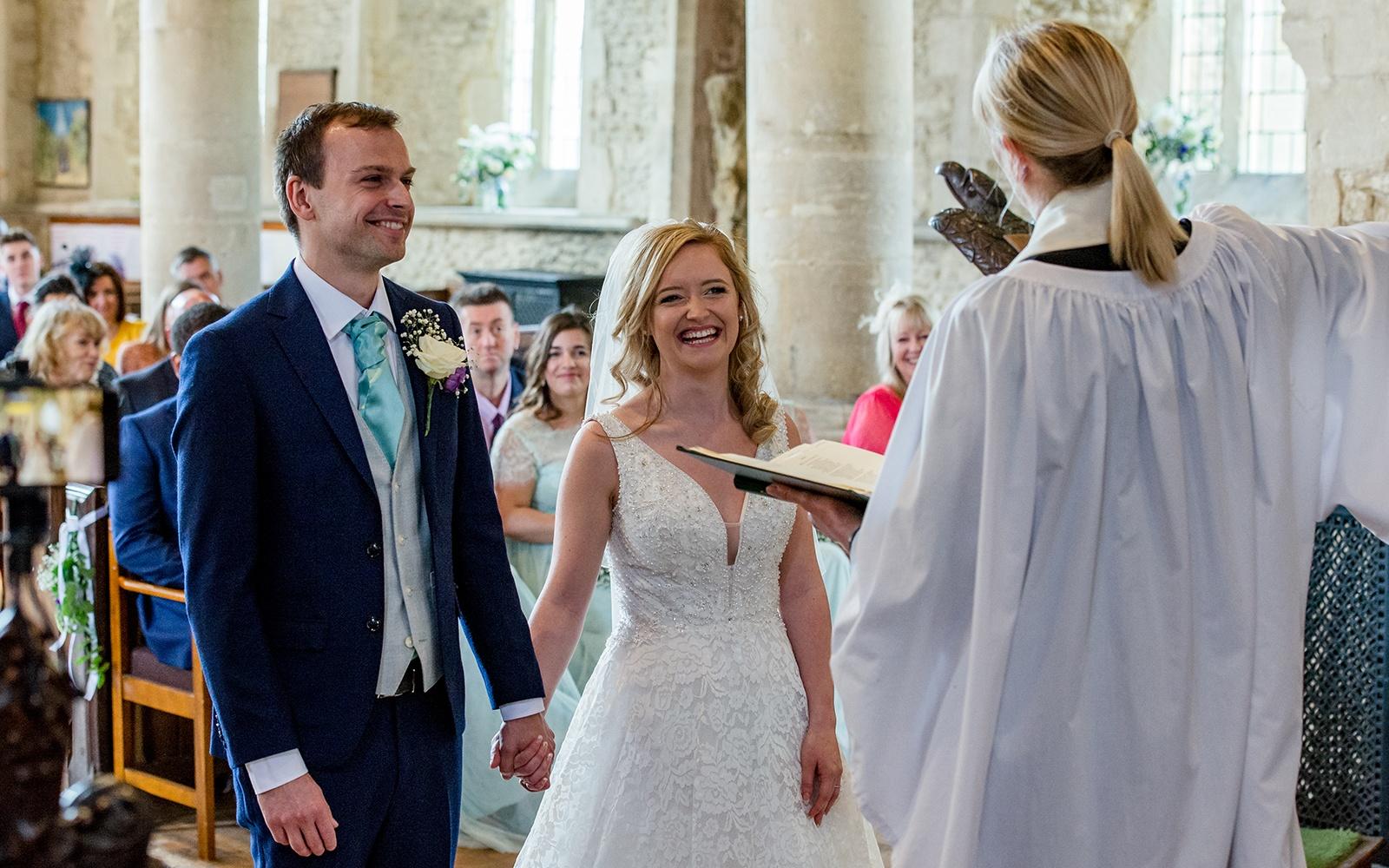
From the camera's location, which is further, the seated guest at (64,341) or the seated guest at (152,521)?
the seated guest at (64,341)

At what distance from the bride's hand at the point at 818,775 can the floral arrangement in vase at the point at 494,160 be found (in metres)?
10.6

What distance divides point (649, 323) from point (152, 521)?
2.16 m

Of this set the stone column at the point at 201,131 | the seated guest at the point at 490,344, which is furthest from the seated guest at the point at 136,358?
the stone column at the point at 201,131

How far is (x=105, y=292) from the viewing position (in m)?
7.74

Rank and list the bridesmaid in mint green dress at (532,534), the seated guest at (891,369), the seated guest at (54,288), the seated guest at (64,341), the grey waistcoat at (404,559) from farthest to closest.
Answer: the seated guest at (54,288) → the seated guest at (64,341) → the seated guest at (891,369) → the bridesmaid in mint green dress at (532,534) → the grey waistcoat at (404,559)

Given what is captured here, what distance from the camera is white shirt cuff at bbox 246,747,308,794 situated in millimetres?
2045

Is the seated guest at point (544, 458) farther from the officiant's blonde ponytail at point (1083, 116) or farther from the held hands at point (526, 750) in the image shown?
the officiant's blonde ponytail at point (1083, 116)

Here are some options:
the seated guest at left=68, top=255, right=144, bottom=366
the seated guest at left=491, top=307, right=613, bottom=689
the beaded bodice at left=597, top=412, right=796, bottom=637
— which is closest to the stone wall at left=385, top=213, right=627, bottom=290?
the seated guest at left=68, top=255, right=144, bottom=366

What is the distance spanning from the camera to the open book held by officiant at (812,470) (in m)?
1.88

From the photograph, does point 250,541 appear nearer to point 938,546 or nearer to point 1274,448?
point 938,546

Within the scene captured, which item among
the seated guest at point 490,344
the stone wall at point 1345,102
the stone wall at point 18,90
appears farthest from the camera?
the stone wall at point 18,90

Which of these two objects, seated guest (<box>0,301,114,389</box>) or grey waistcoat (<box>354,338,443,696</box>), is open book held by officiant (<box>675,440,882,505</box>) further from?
seated guest (<box>0,301,114,389</box>)

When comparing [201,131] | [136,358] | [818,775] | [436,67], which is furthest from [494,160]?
[818,775]

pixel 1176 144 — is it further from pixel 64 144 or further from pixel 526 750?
pixel 64 144
